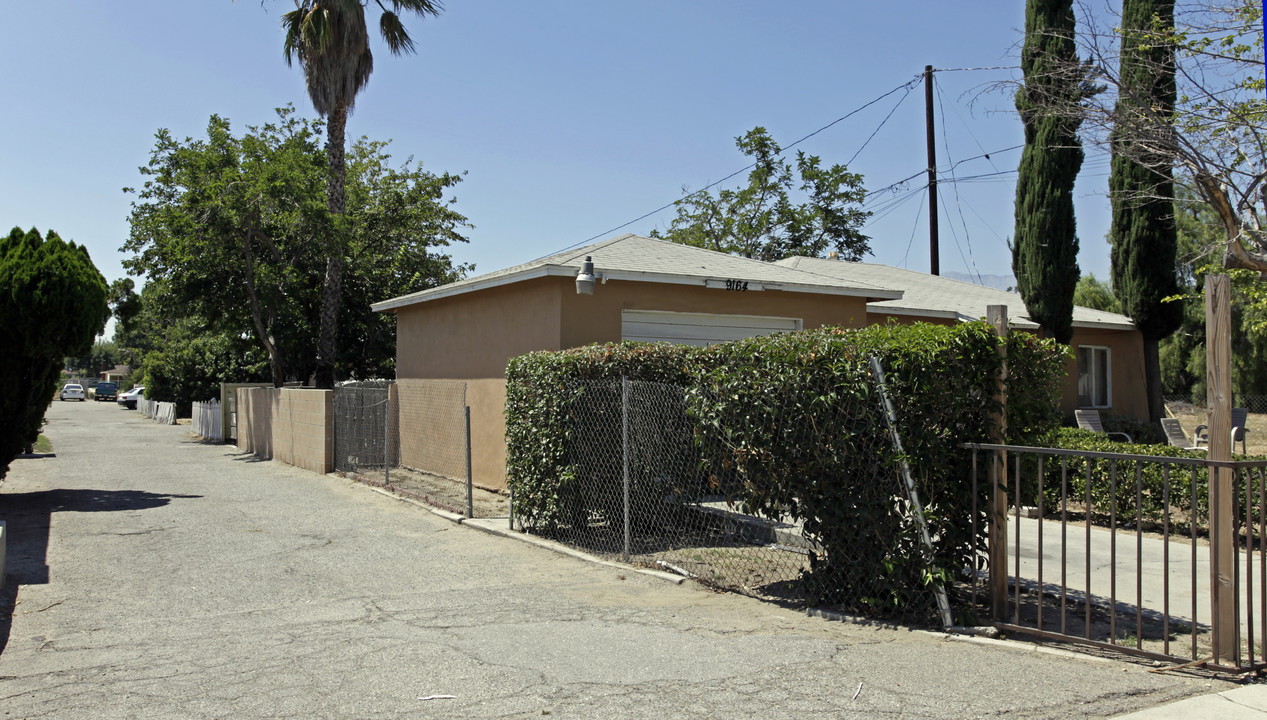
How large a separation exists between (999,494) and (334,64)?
1879 cm

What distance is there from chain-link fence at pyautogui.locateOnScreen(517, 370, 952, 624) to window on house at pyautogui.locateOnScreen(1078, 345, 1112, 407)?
14.5 metres

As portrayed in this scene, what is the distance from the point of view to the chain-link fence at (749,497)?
5668mm

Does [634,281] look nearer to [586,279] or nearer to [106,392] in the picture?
[586,279]

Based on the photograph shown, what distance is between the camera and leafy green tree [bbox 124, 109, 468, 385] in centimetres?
→ 1950

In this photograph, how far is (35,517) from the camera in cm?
1030

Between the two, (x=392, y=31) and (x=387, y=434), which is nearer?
(x=387, y=434)

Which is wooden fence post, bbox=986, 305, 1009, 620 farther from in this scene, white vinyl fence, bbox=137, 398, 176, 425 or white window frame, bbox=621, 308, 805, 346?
white vinyl fence, bbox=137, 398, 176, 425

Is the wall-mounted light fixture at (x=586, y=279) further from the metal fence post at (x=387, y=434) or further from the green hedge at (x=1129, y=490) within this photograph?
the green hedge at (x=1129, y=490)

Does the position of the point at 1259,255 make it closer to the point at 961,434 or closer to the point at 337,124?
the point at 961,434

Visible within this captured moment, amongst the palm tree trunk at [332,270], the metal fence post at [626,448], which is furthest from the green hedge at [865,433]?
the palm tree trunk at [332,270]

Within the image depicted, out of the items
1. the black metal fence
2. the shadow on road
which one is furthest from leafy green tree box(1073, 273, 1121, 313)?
the shadow on road

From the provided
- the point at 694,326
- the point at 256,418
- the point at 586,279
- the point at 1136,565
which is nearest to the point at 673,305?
the point at 694,326

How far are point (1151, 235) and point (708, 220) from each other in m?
19.7

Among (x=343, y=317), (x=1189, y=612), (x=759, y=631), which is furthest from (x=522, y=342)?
(x=343, y=317)
